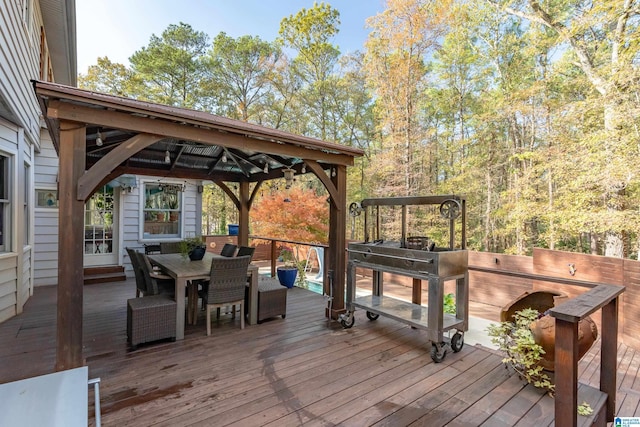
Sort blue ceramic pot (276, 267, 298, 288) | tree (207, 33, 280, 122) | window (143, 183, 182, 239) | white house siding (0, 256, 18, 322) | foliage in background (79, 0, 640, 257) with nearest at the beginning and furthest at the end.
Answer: white house siding (0, 256, 18, 322)
blue ceramic pot (276, 267, 298, 288)
foliage in background (79, 0, 640, 257)
window (143, 183, 182, 239)
tree (207, 33, 280, 122)

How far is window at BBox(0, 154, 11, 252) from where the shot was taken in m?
3.91

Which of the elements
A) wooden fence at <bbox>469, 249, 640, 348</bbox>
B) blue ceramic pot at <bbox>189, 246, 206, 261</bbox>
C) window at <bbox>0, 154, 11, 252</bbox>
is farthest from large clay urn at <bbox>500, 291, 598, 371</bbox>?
window at <bbox>0, 154, 11, 252</bbox>

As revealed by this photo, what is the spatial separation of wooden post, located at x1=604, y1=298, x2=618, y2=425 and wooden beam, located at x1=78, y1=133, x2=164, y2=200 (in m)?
4.04

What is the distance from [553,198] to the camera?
8.60 m

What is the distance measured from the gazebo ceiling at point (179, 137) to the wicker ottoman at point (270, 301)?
1.78m

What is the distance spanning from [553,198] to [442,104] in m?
5.74

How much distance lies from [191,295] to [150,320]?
2.77 feet

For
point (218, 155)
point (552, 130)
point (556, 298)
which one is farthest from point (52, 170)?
point (552, 130)

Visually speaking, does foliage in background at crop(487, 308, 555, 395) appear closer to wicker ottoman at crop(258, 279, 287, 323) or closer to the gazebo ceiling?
wicker ottoman at crop(258, 279, 287, 323)

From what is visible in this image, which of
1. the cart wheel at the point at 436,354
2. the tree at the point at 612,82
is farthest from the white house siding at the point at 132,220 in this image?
the tree at the point at 612,82

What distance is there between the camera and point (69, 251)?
243 centimetres

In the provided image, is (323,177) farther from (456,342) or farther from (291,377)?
(456,342)

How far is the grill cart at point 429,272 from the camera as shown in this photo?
118 inches

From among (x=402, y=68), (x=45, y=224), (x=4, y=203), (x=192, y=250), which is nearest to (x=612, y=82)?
(x=402, y=68)
